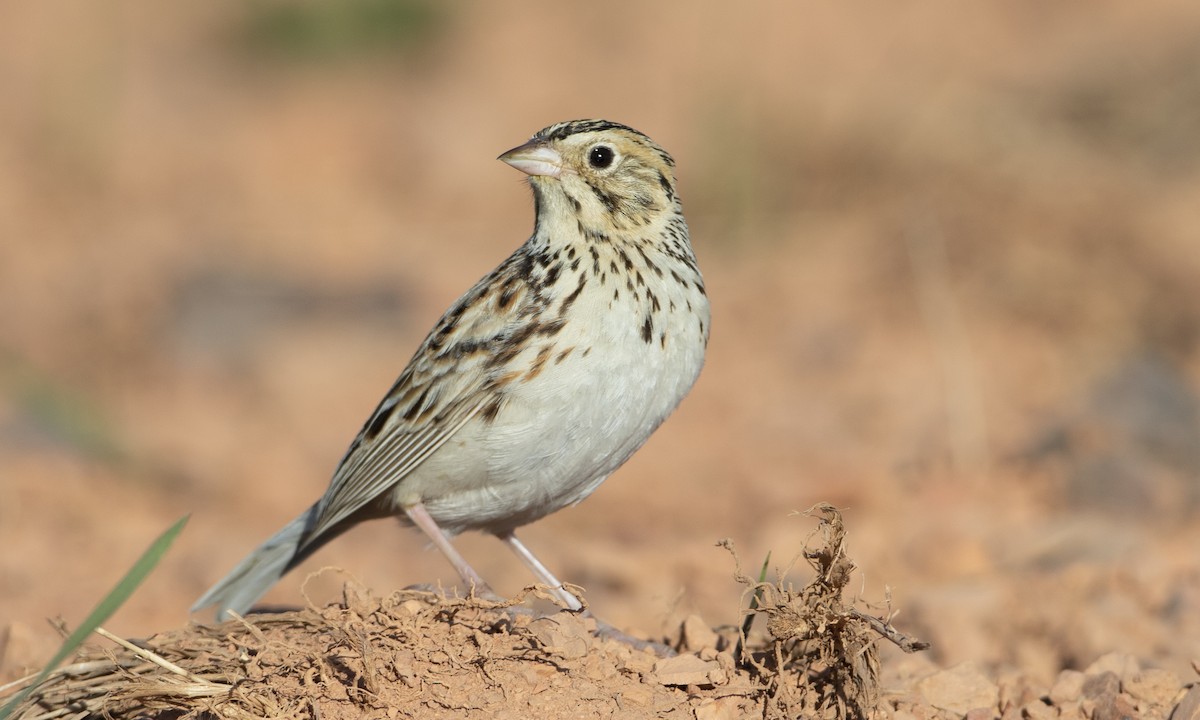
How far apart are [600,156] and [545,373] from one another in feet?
3.08

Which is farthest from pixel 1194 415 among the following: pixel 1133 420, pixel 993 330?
pixel 993 330

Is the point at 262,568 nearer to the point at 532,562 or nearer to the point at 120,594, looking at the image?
the point at 532,562

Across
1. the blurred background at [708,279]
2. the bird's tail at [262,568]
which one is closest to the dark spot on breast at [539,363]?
the blurred background at [708,279]

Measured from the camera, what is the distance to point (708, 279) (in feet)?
37.9

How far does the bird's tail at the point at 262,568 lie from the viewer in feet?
17.4

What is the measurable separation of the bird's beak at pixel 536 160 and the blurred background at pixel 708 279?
1.56 m

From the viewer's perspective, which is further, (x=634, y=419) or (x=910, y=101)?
(x=910, y=101)

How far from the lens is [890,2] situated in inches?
647

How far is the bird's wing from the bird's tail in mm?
64

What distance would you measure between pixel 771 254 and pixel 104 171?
21.6ft

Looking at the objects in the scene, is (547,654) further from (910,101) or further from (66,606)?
(910,101)

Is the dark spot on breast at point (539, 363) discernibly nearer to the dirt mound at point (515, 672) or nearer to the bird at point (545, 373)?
the bird at point (545, 373)

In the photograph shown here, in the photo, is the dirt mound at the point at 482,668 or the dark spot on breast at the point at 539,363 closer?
the dirt mound at the point at 482,668

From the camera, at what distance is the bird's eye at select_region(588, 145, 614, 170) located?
17.0ft
